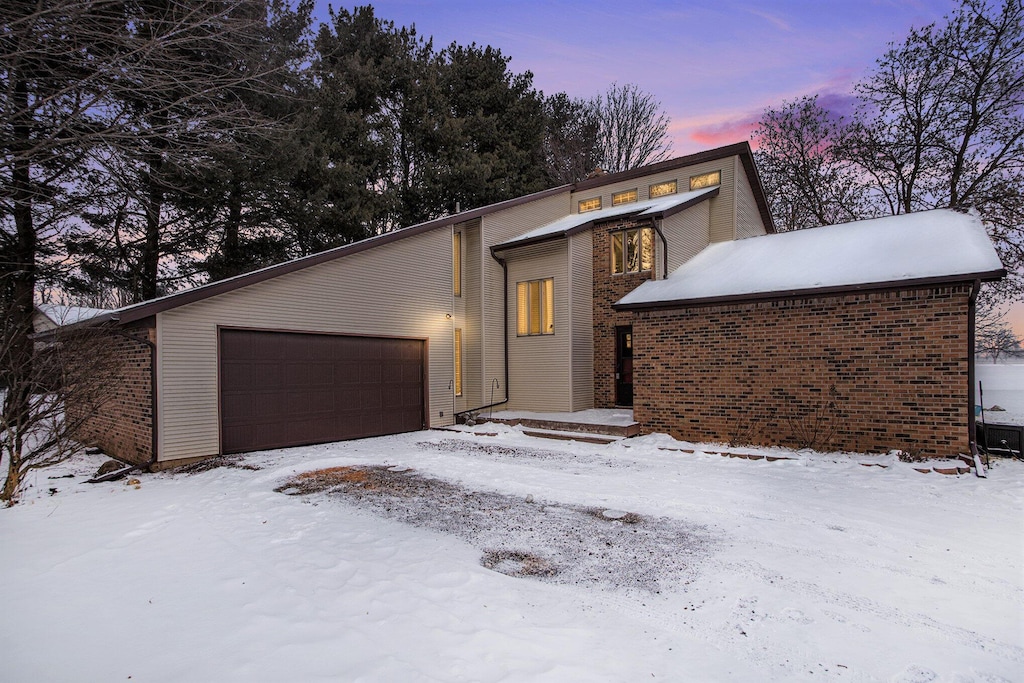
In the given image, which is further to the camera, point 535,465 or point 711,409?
point 711,409

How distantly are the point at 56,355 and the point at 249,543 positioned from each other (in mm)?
4509

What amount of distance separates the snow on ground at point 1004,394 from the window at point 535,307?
30.1 ft

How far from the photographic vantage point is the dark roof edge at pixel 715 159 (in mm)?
14195

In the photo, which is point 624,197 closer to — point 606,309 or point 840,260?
point 606,309

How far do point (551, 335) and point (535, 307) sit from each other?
3.13 feet

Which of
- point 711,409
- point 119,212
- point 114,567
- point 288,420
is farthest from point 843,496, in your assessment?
point 119,212

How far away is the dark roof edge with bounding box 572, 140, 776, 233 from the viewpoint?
14195mm

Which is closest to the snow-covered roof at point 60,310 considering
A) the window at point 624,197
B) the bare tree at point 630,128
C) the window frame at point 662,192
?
the window at point 624,197

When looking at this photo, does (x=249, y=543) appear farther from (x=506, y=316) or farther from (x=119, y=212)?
(x=119, y=212)

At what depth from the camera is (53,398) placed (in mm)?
6566

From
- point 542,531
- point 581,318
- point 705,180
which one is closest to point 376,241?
point 581,318

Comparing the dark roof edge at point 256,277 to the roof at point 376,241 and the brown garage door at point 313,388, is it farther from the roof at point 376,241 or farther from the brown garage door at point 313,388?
the brown garage door at point 313,388

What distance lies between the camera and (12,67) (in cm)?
A: 546

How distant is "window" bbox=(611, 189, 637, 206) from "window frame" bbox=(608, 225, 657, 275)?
2904 mm
